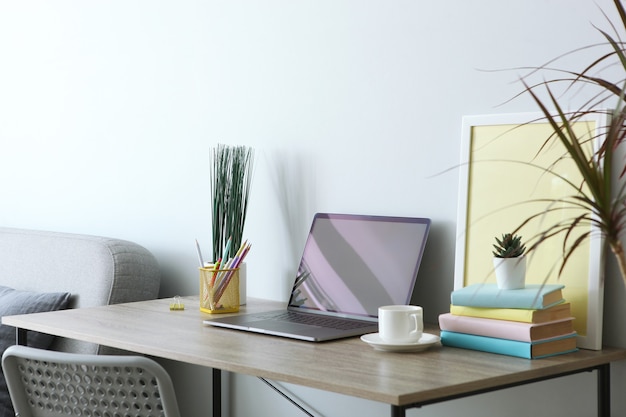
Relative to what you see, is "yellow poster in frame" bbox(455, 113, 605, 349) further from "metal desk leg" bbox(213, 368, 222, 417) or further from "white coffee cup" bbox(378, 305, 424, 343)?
"metal desk leg" bbox(213, 368, 222, 417)

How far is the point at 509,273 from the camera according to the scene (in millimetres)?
1604

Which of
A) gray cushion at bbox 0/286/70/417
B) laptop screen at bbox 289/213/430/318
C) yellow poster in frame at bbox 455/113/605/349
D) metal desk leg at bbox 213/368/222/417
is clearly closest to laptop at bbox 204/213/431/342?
laptop screen at bbox 289/213/430/318

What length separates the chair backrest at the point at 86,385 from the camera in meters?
1.52

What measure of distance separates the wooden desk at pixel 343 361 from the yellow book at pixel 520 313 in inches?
2.7

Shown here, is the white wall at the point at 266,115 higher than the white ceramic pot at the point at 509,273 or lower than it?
higher

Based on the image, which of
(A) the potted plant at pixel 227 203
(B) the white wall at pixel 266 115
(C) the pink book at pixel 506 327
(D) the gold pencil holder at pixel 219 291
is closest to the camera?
(C) the pink book at pixel 506 327

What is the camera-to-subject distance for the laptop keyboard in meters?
1.84

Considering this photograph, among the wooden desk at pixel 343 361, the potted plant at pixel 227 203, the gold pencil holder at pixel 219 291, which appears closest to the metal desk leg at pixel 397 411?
the wooden desk at pixel 343 361

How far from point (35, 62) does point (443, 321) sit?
198cm

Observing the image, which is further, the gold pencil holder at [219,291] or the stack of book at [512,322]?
the gold pencil holder at [219,291]

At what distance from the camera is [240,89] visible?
2346 millimetres

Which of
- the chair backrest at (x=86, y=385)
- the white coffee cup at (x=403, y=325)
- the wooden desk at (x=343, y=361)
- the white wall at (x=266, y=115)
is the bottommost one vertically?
the chair backrest at (x=86, y=385)

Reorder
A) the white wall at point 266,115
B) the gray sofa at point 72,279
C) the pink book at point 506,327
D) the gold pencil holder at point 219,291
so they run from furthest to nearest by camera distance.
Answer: the gray sofa at point 72,279
the gold pencil holder at point 219,291
the white wall at point 266,115
the pink book at point 506,327

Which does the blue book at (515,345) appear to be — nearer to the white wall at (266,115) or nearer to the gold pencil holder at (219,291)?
the white wall at (266,115)
